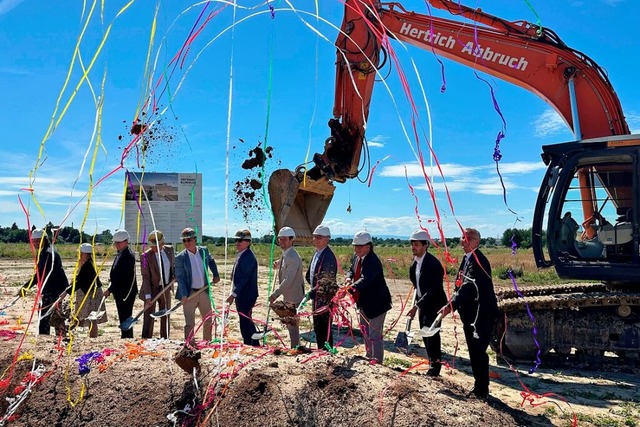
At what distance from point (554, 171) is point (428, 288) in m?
2.99

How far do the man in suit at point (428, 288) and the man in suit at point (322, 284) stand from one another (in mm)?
921

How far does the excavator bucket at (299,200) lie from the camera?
29.7ft

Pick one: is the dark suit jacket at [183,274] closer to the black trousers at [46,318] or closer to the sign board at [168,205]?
the black trousers at [46,318]

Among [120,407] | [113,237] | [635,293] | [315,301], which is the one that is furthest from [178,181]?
[635,293]

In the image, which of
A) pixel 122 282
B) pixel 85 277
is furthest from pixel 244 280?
pixel 85 277

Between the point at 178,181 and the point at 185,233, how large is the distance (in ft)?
18.4

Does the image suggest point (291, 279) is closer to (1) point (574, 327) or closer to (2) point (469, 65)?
(1) point (574, 327)

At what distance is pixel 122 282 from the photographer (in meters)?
7.30

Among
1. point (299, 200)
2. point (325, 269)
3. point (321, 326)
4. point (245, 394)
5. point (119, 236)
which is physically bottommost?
point (245, 394)

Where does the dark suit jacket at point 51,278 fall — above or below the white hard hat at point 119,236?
below

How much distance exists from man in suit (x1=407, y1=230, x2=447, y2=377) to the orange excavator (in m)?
1.97

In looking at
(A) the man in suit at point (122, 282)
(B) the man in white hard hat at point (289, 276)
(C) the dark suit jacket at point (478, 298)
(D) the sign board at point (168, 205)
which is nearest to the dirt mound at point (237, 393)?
(C) the dark suit jacket at point (478, 298)

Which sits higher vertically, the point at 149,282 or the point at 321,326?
the point at 149,282

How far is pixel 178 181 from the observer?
40.4 feet
